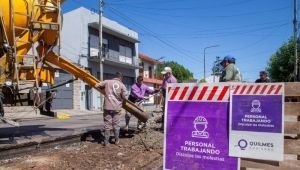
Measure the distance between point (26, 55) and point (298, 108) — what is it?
5.53m

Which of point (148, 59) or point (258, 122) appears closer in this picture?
point (258, 122)

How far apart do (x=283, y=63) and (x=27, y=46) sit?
137 ft

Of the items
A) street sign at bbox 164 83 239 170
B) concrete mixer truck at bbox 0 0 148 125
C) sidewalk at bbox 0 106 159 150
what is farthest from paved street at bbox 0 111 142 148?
street sign at bbox 164 83 239 170

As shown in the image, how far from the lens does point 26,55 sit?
8.12 m

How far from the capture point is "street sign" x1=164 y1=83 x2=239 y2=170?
16.1 feet

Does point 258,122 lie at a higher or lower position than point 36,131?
higher

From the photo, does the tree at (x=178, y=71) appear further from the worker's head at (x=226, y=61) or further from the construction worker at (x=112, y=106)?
the worker's head at (x=226, y=61)

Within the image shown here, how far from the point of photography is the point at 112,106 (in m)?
9.16

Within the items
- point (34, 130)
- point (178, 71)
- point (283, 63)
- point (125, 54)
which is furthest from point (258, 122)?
point (178, 71)

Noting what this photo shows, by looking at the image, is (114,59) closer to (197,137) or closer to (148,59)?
(148,59)

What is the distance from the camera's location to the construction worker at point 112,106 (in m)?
9.12

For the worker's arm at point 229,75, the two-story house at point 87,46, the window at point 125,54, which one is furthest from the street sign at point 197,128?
the window at point 125,54

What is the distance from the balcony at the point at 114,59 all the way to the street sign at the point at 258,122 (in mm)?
31632

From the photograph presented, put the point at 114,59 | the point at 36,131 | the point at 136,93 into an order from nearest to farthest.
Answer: the point at 136,93 → the point at 36,131 → the point at 114,59
